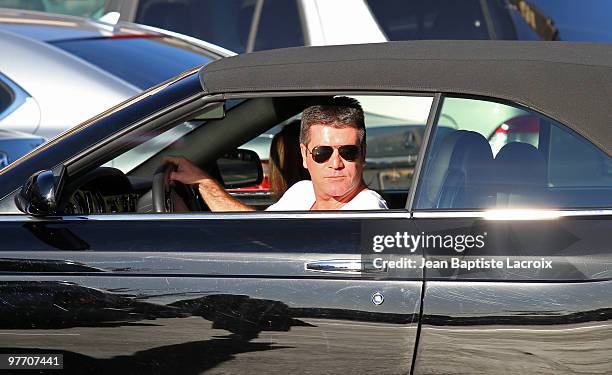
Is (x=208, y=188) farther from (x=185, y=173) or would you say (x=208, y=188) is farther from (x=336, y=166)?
(x=336, y=166)

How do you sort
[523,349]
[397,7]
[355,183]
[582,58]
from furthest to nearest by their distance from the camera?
[397,7] < [355,183] < [582,58] < [523,349]

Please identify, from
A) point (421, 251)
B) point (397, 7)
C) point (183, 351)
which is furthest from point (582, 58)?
point (397, 7)

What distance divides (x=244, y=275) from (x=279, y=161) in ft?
5.00

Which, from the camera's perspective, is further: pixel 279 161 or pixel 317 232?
pixel 279 161

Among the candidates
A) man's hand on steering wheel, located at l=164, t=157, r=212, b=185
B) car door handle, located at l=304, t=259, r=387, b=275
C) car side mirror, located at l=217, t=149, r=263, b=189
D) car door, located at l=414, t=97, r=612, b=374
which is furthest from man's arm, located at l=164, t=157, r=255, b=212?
car door, located at l=414, t=97, r=612, b=374

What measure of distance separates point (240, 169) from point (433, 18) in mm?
4146

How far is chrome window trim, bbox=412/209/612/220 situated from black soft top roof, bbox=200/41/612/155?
18cm

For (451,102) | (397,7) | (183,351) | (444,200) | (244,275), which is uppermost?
(397,7)

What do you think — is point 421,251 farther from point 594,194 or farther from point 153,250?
point 153,250

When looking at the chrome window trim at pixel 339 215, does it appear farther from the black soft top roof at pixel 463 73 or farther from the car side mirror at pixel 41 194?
the black soft top roof at pixel 463 73

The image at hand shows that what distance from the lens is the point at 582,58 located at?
152 inches

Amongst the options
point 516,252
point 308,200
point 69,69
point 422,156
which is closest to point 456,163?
point 422,156

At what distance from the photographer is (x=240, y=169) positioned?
534 cm

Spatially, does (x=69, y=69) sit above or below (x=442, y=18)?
below
